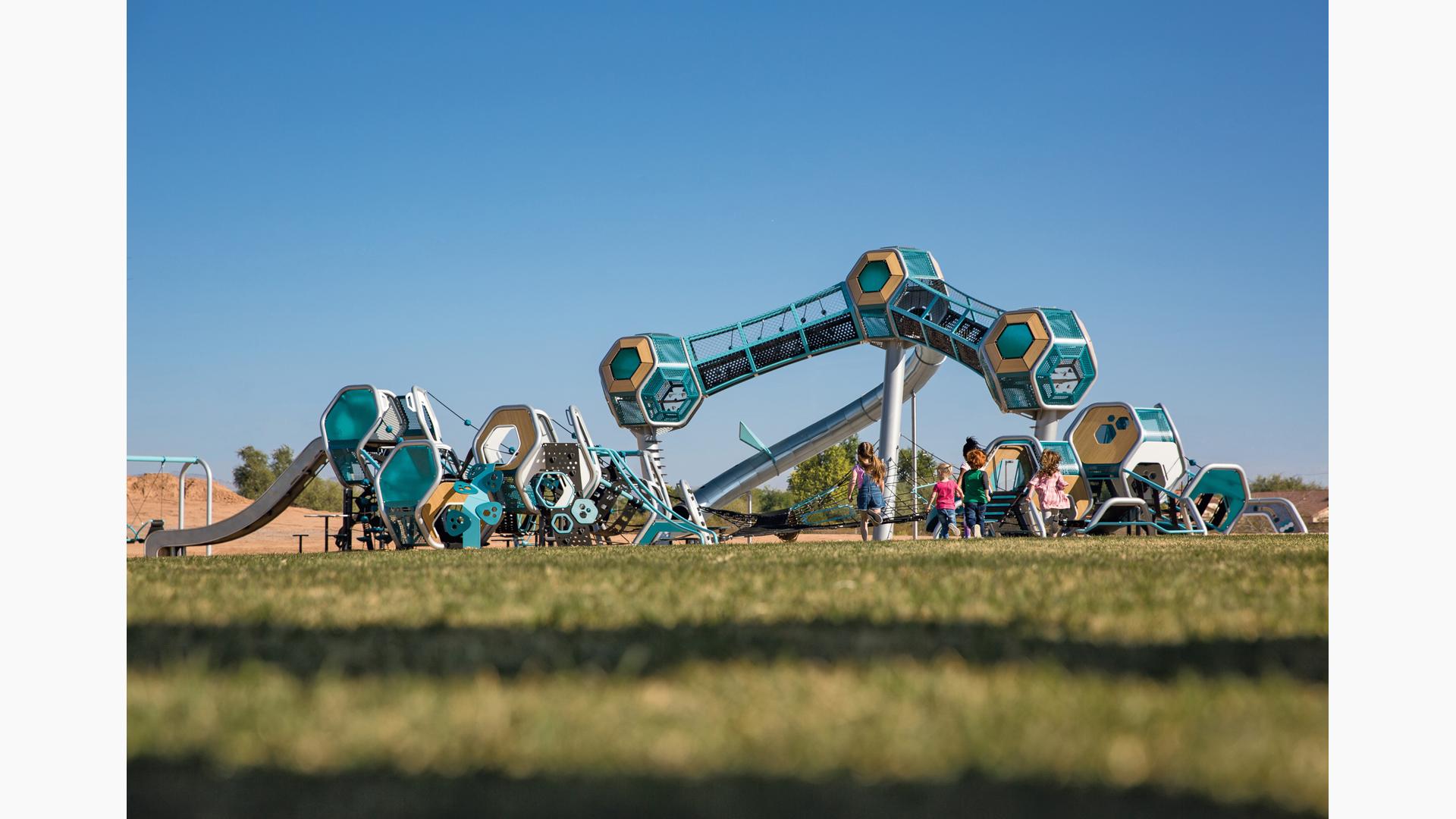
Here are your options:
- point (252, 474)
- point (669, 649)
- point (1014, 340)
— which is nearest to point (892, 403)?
point (1014, 340)

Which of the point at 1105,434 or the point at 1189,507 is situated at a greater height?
the point at 1105,434

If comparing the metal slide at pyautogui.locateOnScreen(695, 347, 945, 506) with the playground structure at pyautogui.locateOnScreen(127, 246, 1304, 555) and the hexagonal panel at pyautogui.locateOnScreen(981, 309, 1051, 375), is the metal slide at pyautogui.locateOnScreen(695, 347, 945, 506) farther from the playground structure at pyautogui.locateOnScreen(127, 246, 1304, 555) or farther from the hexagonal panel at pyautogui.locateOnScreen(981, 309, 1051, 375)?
the hexagonal panel at pyautogui.locateOnScreen(981, 309, 1051, 375)

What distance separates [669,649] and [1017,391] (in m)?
24.0

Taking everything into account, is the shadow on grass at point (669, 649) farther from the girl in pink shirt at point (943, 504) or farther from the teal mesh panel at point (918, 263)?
the teal mesh panel at point (918, 263)

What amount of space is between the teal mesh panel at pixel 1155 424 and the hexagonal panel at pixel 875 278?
8.46m

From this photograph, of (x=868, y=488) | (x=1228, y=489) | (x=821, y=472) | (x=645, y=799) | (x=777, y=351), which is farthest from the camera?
(x=821, y=472)

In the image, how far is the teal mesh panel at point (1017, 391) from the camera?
26422 mm

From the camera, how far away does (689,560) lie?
28.1 ft

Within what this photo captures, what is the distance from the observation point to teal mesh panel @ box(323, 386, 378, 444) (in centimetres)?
1980

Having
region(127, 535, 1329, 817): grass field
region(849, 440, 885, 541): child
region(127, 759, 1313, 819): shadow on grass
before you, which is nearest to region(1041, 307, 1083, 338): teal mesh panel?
region(849, 440, 885, 541): child

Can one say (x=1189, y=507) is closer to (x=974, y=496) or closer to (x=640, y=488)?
(x=974, y=496)

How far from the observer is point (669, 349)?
3225 centimetres
